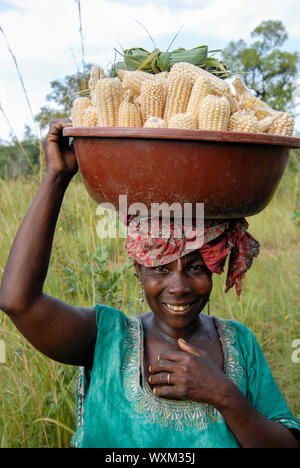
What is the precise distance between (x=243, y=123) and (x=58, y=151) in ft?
2.39

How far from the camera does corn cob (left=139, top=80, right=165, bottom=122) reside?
1.48 metres

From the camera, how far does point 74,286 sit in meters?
3.14

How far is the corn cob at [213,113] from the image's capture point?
4.44 ft

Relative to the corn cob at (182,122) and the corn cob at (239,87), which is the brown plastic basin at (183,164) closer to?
the corn cob at (182,122)

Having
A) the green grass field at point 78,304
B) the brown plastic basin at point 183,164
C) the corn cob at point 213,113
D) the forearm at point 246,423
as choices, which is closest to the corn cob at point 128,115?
the brown plastic basin at point 183,164

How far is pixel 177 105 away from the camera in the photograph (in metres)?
1.50

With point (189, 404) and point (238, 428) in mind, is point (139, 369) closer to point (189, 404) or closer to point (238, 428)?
point (189, 404)

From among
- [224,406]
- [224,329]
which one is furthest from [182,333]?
[224,406]

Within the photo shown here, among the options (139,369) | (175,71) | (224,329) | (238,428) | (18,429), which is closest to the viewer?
(175,71)

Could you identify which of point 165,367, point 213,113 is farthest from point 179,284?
point 213,113

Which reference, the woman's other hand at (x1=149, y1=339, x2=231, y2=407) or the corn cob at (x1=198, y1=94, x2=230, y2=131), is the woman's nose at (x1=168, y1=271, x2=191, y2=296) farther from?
the corn cob at (x1=198, y1=94, x2=230, y2=131)

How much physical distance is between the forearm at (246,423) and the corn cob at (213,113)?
969mm

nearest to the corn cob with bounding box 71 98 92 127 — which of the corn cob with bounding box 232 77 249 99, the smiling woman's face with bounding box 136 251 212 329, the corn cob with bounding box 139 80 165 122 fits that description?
the corn cob with bounding box 139 80 165 122

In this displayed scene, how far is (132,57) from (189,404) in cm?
142
